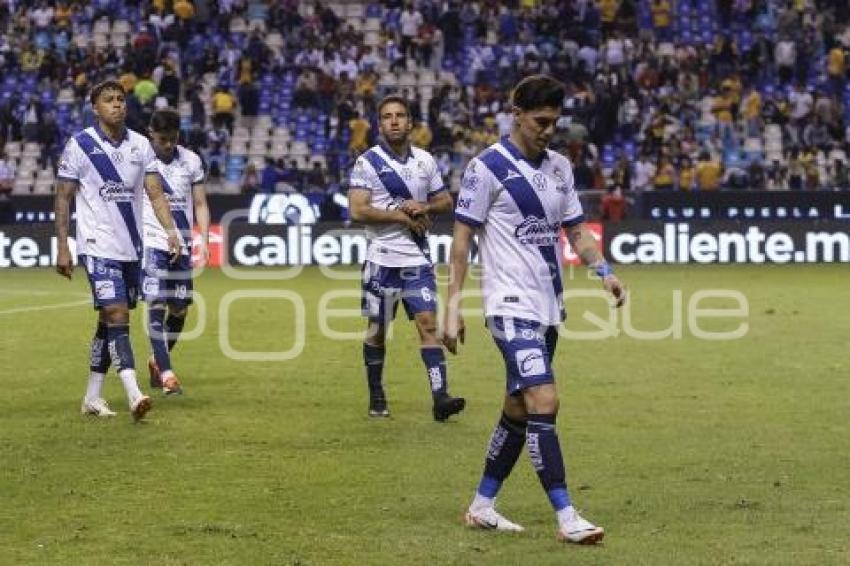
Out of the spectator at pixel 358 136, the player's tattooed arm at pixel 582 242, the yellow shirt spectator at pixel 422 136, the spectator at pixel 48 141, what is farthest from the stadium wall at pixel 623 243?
the player's tattooed arm at pixel 582 242

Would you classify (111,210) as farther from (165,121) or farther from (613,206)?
(613,206)

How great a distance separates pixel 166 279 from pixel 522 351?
7166 mm

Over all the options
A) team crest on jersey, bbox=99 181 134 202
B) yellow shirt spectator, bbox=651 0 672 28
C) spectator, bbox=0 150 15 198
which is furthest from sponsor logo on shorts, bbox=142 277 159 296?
yellow shirt spectator, bbox=651 0 672 28

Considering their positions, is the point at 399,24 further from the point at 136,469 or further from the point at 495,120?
the point at 136,469

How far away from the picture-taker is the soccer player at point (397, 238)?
13.7 metres

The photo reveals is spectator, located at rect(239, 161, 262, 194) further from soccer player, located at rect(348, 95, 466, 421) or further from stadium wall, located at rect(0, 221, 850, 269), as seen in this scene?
soccer player, located at rect(348, 95, 466, 421)

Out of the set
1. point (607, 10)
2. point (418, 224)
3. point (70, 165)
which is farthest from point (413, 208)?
point (607, 10)

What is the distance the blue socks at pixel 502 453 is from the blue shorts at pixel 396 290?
446 centimetres

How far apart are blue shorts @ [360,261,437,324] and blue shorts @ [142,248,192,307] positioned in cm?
217

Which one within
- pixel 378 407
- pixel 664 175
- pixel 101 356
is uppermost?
pixel 664 175

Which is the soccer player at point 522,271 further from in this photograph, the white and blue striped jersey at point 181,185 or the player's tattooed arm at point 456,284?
the white and blue striped jersey at point 181,185

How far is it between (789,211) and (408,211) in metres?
24.3

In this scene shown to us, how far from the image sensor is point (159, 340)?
1541cm

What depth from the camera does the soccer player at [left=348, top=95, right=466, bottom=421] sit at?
13742mm
